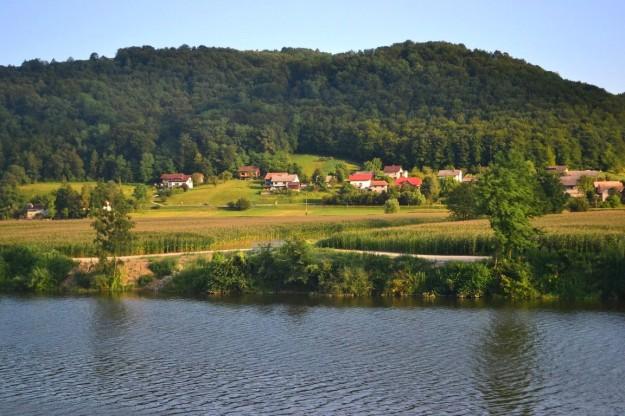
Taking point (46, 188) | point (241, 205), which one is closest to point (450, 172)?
point (241, 205)

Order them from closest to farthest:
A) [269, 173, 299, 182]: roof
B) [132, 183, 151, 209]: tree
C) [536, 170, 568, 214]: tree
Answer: [536, 170, 568, 214]: tree → [132, 183, 151, 209]: tree → [269, 173, 299, 182]: roof

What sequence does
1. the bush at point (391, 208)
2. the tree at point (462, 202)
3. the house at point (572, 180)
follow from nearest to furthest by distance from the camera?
the tree at point (462, 202), the bush at point (391, 208), the house at point (572, 180)

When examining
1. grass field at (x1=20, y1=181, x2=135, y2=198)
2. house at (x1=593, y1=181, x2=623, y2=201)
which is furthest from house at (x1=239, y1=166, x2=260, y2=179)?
house at (x1=593, y1=181, x2=623, y2=201)

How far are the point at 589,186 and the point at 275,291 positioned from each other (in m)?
72.2

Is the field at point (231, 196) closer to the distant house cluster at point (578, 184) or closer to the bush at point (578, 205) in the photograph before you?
the distant house cluster at point (578, 184)

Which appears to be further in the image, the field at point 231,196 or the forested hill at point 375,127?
the forested hill at point 375,127

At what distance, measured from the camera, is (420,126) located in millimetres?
155125

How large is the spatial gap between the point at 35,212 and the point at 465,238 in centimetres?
7210

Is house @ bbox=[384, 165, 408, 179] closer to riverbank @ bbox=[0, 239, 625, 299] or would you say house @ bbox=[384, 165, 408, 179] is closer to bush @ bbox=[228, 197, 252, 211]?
bush @ bbox=[228, 197, 252, 211]

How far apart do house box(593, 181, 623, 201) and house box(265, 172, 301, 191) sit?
1841 inches

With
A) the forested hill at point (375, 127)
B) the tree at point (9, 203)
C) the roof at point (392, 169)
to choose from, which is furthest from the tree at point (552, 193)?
the tree at point (9, 203)

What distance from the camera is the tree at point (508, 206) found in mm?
46656

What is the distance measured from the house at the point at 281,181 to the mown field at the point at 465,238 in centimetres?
6392

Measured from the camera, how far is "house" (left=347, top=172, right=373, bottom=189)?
127625 mm
